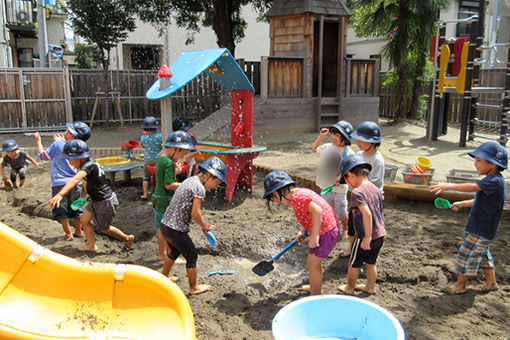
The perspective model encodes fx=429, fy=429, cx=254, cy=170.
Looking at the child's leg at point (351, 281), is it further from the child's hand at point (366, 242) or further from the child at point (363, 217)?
the child's hand at point (366, 242)

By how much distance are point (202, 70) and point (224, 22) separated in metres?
8.63

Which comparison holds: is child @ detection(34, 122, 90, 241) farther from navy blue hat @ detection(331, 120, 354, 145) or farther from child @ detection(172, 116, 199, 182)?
navy blue hat @ detection(331, 120, 354, 145)

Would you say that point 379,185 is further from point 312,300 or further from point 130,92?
point 130,92

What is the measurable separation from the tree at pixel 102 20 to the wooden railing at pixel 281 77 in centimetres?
499

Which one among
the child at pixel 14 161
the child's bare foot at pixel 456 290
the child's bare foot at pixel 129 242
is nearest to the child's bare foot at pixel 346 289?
the child's bare foot at pixel 456 290

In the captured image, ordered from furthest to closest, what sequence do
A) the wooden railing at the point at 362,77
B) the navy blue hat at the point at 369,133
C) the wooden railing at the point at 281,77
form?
the wooden railing at the point at 362,77, the wooden railing at the point at 281,77, the navy blue hat at the point at 369,133

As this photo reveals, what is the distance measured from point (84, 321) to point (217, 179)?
1.48m

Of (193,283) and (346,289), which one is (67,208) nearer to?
(193,283)

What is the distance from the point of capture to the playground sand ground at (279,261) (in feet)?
10.8

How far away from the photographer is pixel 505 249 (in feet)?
14.5

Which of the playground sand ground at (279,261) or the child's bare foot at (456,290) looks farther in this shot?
the child's bare foot at (456,290)

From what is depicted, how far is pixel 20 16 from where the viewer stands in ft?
83.6

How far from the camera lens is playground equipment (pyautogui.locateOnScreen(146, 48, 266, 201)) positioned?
5.60 m

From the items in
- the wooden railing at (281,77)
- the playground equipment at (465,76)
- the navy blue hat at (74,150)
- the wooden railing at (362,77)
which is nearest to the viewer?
the navy blue hat at (74,150)
